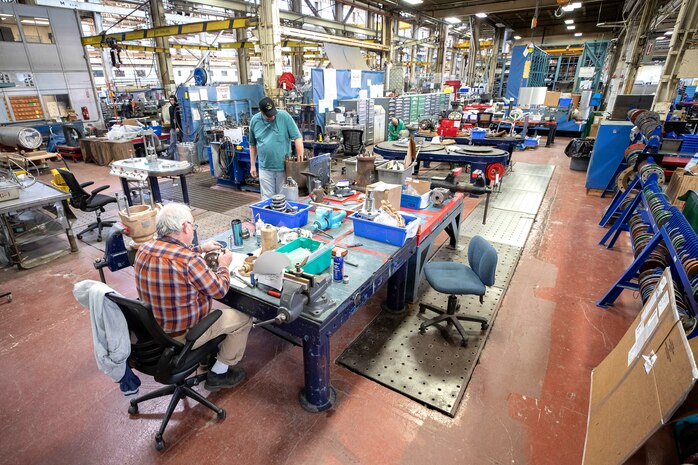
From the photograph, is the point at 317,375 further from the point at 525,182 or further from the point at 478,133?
the point at 478,133

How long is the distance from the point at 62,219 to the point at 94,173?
14.0ft

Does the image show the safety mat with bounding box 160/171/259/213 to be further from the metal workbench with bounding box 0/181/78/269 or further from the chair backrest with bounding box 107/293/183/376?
the chair backrest with bounding box 107/293/183/376

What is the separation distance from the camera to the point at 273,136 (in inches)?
161

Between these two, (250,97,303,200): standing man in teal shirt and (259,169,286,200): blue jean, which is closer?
(250,97,303,200): standing man in teal shirt

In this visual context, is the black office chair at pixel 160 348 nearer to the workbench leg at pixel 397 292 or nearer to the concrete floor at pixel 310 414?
the concrete floor at pixel 310 414

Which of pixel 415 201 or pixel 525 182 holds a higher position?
pixel 415 201

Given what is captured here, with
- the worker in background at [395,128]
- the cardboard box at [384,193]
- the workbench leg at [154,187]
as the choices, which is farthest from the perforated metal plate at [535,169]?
the workbench leg at [154,187]

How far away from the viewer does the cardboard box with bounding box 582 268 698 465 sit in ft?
4.45

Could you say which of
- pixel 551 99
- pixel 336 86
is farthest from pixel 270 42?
pixel 551 99

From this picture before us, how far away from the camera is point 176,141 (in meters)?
7.99

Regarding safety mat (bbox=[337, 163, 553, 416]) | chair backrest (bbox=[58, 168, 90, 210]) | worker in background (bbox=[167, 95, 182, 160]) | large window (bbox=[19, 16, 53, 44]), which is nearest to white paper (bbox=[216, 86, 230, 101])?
worker in background (bbox=[167, 95, 182, 160])

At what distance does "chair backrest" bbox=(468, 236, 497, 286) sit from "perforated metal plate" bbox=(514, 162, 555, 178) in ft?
18.1

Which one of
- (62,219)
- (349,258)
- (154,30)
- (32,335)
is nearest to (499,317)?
(349,258)

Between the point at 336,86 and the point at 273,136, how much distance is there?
5.36 metres
